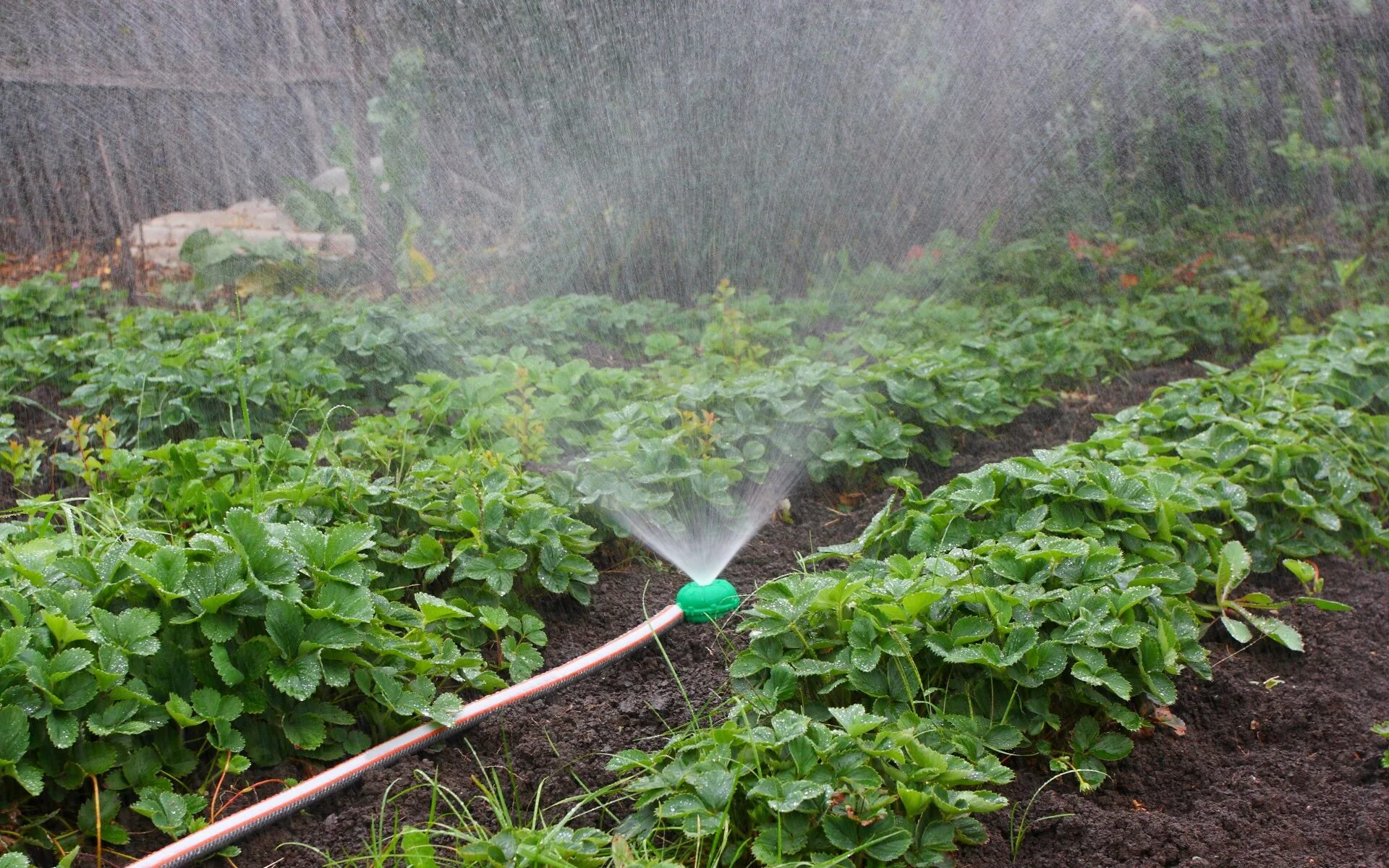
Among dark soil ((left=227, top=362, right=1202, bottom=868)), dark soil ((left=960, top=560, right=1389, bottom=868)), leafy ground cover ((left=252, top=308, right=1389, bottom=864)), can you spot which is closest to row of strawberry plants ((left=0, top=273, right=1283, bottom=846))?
dark soil ((left=227, top=362, right=1202, bottom=868))

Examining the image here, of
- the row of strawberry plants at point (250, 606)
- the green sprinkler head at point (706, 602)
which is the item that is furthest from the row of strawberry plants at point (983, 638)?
the row of strawberry plants at point (250, 606)

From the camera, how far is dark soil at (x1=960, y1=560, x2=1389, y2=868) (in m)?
2.02

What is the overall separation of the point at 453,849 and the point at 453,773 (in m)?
0.40

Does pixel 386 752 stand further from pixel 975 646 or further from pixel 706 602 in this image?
pixel 975 646

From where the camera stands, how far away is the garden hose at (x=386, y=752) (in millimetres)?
2061

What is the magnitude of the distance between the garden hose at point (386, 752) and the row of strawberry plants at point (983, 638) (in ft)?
0.98

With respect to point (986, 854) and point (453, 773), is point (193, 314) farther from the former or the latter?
point (986, 854)

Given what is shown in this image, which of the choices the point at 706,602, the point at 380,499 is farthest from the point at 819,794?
the point at 380,499

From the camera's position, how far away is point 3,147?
7.68 meters

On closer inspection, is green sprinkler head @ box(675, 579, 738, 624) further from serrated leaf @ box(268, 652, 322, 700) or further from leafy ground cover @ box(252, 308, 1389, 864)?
serrated leaf @ box(268, 652, 322, 700)

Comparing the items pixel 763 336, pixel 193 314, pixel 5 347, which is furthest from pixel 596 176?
pixel 5 347

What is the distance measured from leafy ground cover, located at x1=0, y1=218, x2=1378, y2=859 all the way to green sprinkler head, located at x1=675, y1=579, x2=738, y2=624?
259 mm

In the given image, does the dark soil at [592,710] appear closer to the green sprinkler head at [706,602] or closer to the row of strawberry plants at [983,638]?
the green sprinkler head at [706,602]

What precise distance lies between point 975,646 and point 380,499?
1576 mm
